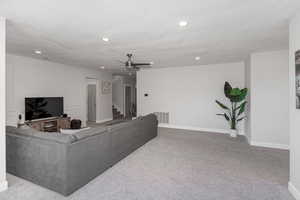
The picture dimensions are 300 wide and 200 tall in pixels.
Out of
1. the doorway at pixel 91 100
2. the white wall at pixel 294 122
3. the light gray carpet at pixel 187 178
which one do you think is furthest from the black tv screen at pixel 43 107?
the white wall at pixel 294 122

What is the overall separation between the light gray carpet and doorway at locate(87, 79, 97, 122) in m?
4.36

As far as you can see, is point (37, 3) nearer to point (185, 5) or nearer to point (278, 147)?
point (185, 5)

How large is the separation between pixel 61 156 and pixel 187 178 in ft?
6.52

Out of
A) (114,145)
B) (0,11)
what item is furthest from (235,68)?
(0,11)

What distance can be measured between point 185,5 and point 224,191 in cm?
266

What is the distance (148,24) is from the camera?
2.45 metres

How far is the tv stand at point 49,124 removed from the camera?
4495 millimetres

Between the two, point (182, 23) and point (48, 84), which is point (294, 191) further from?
point (48, 84)

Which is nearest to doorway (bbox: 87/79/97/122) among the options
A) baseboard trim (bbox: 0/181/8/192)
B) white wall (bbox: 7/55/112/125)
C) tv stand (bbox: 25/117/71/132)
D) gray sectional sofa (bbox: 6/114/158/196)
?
Answer: white wall (bbox: 7/55/112/125)

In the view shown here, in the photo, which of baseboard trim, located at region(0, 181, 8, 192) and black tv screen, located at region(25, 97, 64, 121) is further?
black tv screen, located at region(25, 97, 64, 121)

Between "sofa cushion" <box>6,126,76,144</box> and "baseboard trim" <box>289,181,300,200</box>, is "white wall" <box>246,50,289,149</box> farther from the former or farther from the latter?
"sofa cushion" <box>6,126,76,144</box>

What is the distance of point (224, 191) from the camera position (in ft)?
7.13

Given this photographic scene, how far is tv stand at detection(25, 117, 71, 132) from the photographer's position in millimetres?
4495

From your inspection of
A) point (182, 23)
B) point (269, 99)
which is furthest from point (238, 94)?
point (182, 23)
